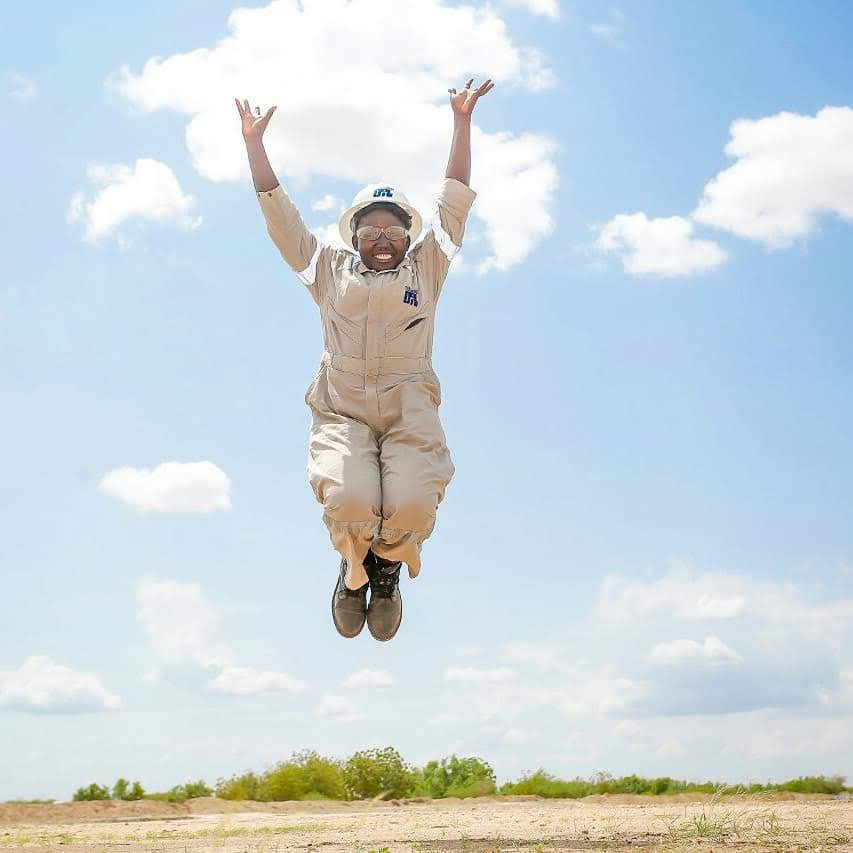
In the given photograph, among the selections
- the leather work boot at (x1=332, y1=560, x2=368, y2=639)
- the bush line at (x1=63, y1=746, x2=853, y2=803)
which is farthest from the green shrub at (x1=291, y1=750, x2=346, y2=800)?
the leather work boot at (x1=332, y1=560, x2=368, y2=639)

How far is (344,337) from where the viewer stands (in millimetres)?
7547

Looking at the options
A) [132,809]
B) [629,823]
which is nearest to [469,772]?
[132,809]

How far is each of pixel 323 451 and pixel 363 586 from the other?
1315 millimetres

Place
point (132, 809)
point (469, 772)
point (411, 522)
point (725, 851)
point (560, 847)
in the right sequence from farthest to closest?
1. point (469, 772)
2. point (132, 809)
3. point (411, 522)
4. point (560, 847)
5. point (725, 851)

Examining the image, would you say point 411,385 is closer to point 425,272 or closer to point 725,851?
point 425,272

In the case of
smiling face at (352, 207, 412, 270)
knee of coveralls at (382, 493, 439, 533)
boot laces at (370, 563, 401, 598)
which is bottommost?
boot laces at (370, 563, 401, 598)

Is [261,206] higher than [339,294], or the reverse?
[261,206]

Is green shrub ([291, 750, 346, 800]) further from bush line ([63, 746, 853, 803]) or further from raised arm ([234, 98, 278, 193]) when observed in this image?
raised arm ([234, 98, 278, 193])

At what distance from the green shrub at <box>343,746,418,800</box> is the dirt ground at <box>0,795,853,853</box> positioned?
7.51ft

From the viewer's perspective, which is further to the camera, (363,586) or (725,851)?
(363,586)

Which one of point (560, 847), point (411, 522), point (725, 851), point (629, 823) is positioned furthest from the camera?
point (629, 823)

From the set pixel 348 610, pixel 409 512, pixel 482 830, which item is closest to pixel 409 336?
pixel 409 512

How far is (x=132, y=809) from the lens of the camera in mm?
13781

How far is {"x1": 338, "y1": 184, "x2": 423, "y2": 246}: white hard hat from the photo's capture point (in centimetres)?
798
